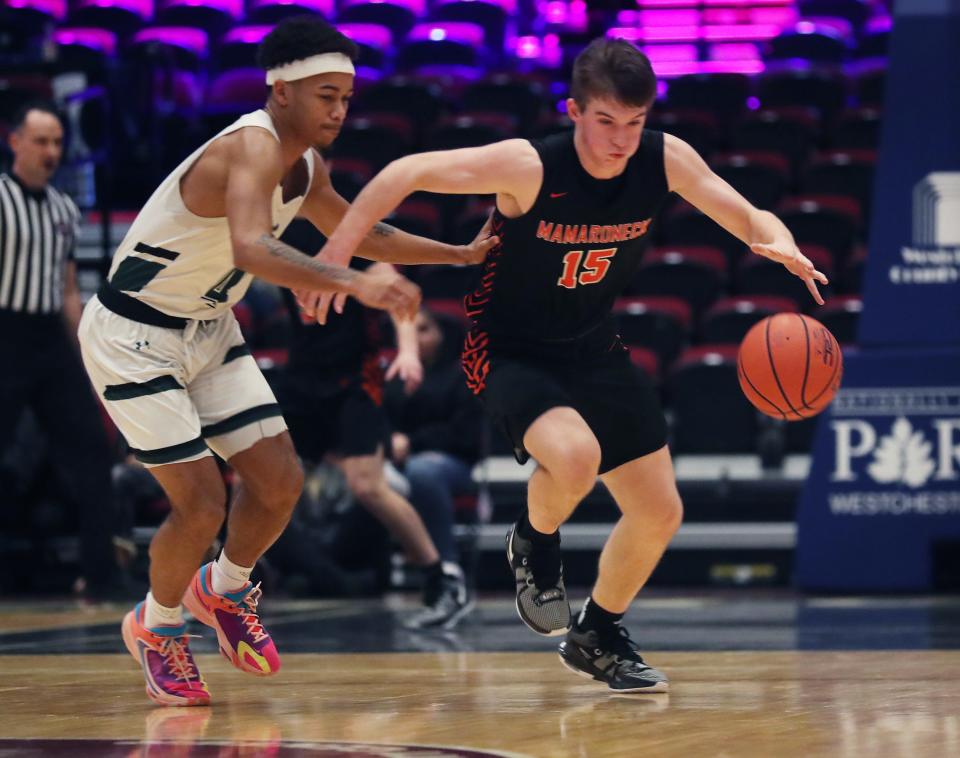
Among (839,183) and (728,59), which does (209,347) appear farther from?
(728,59)

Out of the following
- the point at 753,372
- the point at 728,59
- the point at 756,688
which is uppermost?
the point at 728,59

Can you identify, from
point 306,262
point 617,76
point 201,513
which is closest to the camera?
point 306,262

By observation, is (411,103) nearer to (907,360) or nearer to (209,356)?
(907,360)

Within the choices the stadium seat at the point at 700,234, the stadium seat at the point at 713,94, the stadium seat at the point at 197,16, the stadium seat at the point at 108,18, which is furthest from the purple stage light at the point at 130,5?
the stadium seat at the point at 700,234

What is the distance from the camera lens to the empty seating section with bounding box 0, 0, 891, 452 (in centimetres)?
956

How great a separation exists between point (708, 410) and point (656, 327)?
65 centimetres

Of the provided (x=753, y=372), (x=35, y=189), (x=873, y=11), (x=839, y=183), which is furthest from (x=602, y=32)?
(x=753, y=372)

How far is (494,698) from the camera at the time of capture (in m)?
4.19

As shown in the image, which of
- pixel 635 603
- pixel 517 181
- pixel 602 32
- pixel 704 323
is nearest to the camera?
pixel 517 181

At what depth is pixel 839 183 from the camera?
11297 mm

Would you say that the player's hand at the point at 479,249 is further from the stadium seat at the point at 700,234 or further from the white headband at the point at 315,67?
the stadium seat at the point at 700,234

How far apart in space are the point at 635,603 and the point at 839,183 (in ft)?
15.6

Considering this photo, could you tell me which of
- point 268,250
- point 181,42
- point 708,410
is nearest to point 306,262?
point 268,250

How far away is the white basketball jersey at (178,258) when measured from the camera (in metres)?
4.24
